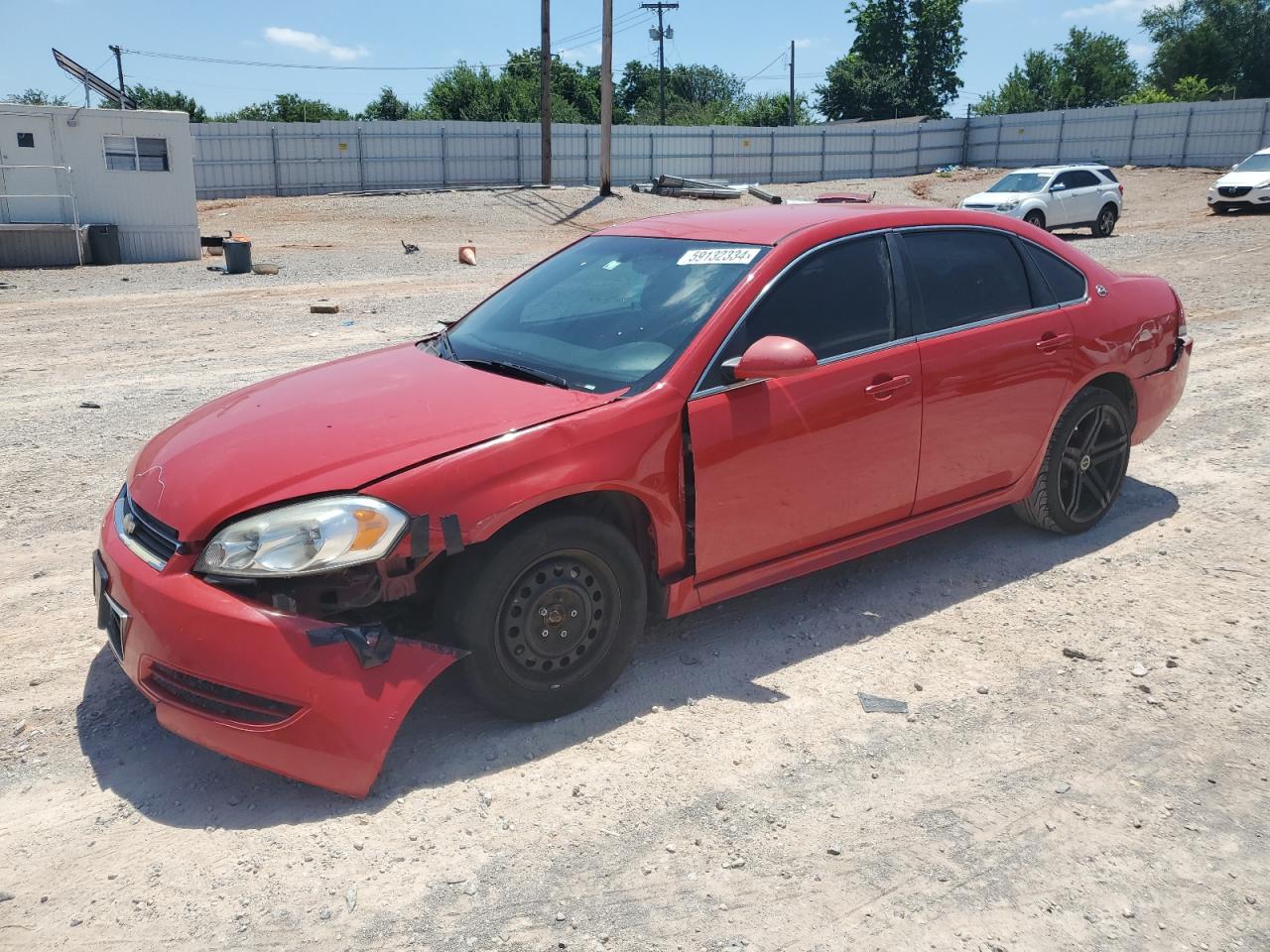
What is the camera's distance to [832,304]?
4230 millimetres

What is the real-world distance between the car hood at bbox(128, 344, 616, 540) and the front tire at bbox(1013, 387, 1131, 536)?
2.57 meters

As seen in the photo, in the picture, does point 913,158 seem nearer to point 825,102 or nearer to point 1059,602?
point 825,102

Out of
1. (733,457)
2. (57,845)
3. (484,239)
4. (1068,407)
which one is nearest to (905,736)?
(733,457)

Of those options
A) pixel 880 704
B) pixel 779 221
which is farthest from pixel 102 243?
pixel 880 704

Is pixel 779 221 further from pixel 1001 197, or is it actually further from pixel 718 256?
pixel 1001 197

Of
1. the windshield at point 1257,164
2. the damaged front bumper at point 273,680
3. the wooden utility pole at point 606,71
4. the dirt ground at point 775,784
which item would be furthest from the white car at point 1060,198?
the damaged front bumper at point 273,680

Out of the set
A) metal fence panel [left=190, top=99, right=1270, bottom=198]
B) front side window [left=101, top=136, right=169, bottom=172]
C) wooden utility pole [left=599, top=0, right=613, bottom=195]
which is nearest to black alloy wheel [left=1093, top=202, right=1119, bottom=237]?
wooden utility pole [left=599, top=0, right=613, bottom=195]

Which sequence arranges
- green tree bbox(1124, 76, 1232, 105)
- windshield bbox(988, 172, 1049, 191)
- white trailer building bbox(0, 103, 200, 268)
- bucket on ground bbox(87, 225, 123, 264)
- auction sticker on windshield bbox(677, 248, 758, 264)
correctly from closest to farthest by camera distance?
auction sticker on windshield bbox(677, 248, 758, 264)
white trailer building bbox(0, 103, 200, 268)
bucket on ground bbox(87, 225, 123, 264)
windshield bbox(988, 172, 1049, 191)
green tree bbox(1124, 76, 1232, 105)

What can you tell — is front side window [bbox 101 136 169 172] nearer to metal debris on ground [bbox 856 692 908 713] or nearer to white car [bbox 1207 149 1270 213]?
metal debris on ground [bbox 856 692 908 713]

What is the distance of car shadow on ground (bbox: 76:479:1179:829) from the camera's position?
129 inches

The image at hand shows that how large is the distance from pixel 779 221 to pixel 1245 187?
25.9 metres

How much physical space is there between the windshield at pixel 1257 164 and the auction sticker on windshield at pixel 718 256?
89.1ft

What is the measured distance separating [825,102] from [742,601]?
7662cm

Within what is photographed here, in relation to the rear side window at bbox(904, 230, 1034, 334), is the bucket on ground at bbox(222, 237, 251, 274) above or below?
below
